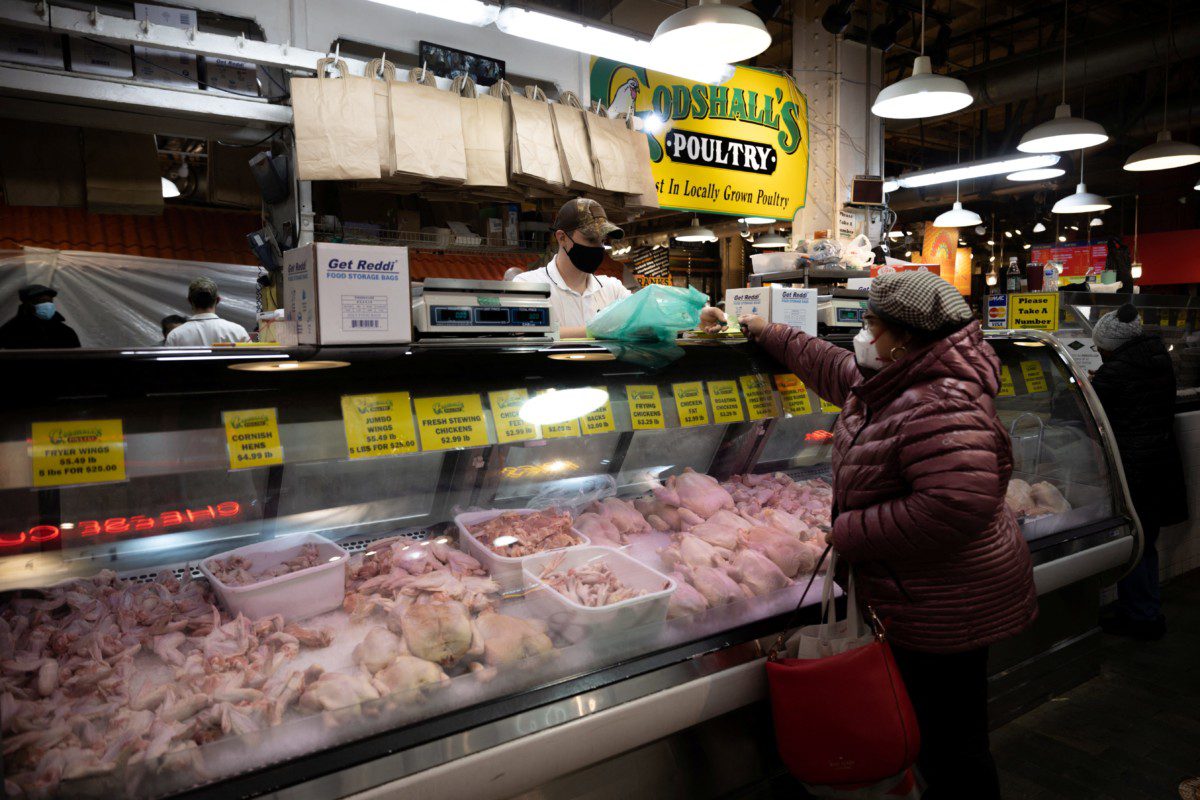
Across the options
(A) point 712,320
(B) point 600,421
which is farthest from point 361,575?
(A) point 712,320

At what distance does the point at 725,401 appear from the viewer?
2783 mm

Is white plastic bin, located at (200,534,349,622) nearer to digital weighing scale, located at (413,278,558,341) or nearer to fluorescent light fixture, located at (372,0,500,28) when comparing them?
digital weighing scale, located at (413,278,558,341)

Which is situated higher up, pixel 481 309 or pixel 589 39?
pixel 589 39

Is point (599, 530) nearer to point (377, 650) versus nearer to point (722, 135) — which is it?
point (377, 650)

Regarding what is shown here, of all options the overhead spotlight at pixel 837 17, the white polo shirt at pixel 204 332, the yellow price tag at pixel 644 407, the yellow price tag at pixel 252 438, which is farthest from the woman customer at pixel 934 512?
the overhead spotlight at pixel 837 17

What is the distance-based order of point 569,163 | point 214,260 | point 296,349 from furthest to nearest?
1. point 214,260
2. point 569,163
3. point 296,349

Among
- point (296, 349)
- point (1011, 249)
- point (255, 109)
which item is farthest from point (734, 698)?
point (1011, 249)

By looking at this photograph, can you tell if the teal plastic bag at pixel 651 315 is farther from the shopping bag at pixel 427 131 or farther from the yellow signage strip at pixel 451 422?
the shopping bag at pixel 427 131

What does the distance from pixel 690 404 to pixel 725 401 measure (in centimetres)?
18

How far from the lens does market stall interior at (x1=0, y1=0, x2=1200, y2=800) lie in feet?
5.61

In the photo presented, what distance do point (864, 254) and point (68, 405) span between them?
555cm

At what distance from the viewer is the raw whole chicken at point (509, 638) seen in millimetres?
1924

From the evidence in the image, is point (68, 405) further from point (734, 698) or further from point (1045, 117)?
point (1045, 117)

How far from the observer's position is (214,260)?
823 centimetres
